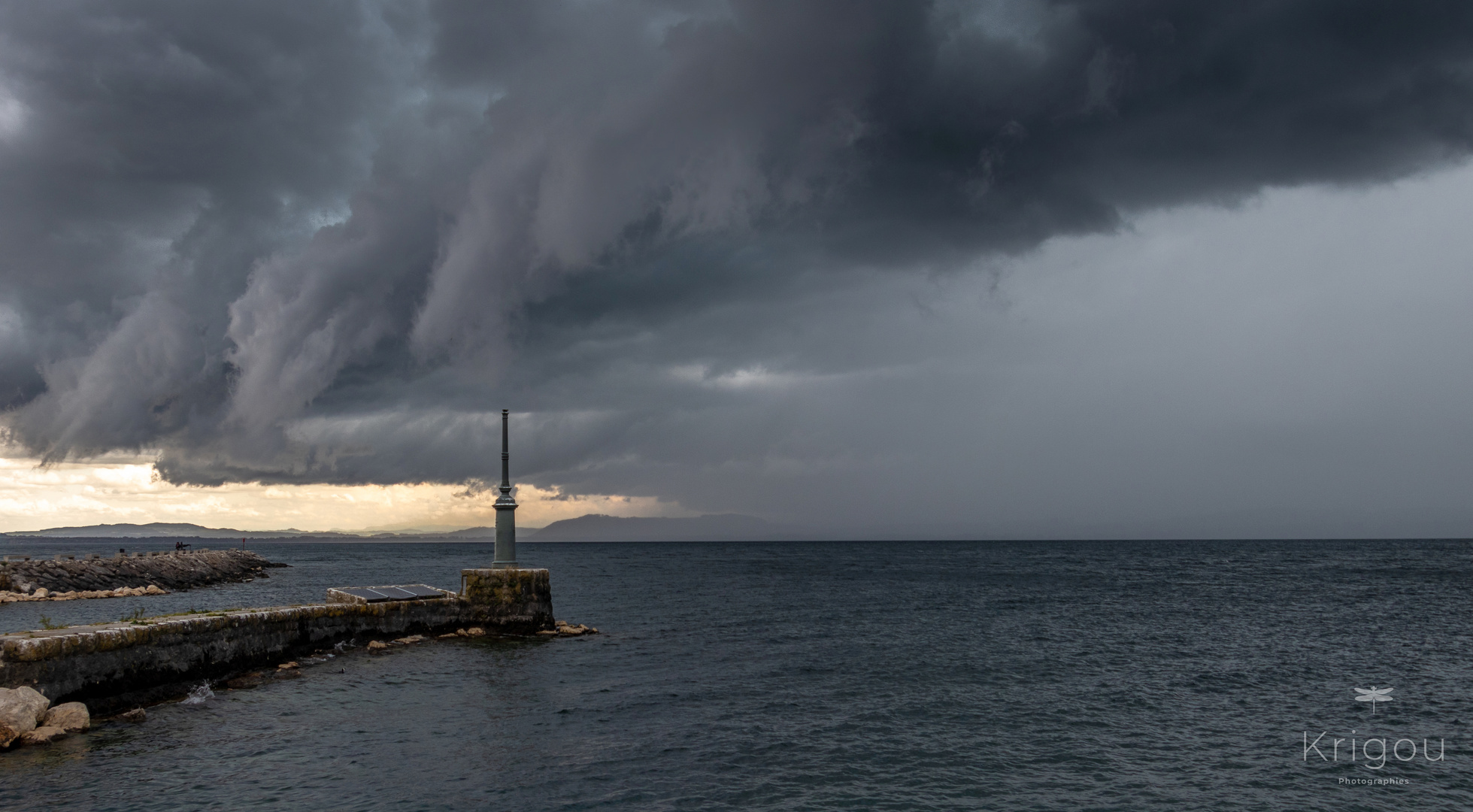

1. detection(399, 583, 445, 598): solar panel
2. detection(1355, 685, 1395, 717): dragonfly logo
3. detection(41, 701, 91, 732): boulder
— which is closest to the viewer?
detection(41, 701, 91, 732): boulder

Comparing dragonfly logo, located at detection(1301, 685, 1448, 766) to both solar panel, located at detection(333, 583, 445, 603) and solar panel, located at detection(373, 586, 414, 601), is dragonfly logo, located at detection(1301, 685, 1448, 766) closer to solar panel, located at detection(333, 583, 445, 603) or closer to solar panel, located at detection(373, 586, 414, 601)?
solar panel, located at detection(333, 583, 445, 603)

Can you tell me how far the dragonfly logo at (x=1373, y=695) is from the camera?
70.4 ft

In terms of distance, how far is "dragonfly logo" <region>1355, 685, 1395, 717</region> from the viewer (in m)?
21.5

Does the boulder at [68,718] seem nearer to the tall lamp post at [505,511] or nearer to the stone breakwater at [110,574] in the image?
the tall lamp post at [505,511]

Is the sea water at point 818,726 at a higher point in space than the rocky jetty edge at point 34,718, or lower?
lower

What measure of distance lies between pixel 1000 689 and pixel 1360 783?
28.4 ft

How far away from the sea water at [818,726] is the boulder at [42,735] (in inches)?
20.3

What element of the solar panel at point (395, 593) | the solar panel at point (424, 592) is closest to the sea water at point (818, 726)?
the solar panel at point (395, 593)

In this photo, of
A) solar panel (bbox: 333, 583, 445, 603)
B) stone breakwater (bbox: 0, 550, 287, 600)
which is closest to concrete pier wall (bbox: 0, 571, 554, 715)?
solar panel (bbox: 333, 583, 445, 603)

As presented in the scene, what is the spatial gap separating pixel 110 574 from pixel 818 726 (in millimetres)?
62849

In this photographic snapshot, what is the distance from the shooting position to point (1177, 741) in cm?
1711

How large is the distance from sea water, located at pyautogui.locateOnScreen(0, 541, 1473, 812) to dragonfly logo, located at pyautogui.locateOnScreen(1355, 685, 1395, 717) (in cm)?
36

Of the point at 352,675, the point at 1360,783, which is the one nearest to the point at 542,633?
the point at 352,675

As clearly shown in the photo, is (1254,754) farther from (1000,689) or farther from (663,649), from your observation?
(663,649)
